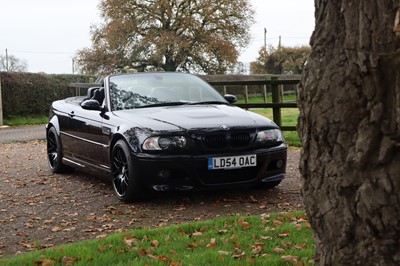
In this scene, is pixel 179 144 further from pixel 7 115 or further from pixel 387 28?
pixel 7 115

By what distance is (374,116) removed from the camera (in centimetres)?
235

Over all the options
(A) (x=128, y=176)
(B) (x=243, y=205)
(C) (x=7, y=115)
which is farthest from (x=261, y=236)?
(C) (x=7, y=115)

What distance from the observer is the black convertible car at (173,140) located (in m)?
6.17

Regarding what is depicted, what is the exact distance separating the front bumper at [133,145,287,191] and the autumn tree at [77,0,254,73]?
121ft

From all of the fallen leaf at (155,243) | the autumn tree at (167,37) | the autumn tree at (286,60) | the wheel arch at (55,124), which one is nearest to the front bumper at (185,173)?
the fallen leaf at (155,243)

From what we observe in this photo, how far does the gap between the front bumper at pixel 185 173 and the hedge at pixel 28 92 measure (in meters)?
19.3

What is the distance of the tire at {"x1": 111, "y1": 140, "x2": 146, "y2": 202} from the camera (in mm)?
6320

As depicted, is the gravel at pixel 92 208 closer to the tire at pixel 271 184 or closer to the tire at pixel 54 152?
the tire at pixel 271 184

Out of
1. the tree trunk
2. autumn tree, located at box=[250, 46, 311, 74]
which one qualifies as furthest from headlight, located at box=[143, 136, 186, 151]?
autumn tree, located at box=[250, 46, 311, 74]

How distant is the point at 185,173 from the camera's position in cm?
619

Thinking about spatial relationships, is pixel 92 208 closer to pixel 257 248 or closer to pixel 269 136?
pixel 269 136

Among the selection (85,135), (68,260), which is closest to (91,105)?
(85,135)

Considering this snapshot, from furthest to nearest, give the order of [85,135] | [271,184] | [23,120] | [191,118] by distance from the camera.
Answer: [23,120]
[85,135]
[271,184]
[191,118]

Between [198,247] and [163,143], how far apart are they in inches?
74.6
